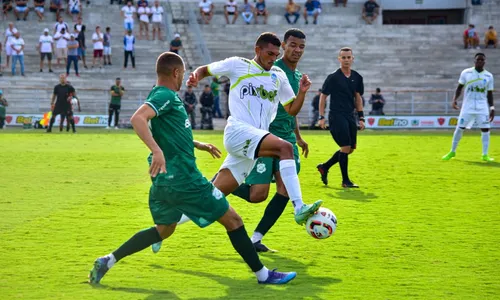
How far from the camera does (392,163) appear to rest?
21.1 m

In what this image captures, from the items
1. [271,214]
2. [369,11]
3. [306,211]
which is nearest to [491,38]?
[369,11]

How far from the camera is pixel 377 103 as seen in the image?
38.3m

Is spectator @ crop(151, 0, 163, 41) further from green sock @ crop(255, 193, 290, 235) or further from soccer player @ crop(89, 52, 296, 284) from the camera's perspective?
soccer player @ crop(89, 52, 296, 284)

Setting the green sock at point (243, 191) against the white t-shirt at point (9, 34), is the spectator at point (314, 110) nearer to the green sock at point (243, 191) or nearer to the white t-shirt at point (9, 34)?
the white t-shirt at point (9, 34)

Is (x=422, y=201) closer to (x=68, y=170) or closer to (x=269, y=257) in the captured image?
(x=269, y=257)

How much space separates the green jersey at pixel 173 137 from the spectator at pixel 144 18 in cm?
3788

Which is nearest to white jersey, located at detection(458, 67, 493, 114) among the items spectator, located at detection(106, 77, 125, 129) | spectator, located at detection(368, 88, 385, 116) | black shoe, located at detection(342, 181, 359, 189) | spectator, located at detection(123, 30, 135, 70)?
black shoe, located at detection(342, 181, 359, 189)

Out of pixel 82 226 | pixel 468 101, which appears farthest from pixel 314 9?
pixel 82 226

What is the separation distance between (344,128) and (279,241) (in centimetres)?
567

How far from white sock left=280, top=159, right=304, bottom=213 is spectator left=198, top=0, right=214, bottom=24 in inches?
1551

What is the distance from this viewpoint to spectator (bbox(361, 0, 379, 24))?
49.3m

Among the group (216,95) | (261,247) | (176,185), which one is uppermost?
(176,185)

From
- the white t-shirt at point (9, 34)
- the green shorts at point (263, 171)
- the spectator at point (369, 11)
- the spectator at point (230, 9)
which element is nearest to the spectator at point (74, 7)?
the white t-shirt at point (9, 34)

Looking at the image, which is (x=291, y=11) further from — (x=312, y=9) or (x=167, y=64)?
(x=167, y=64)
